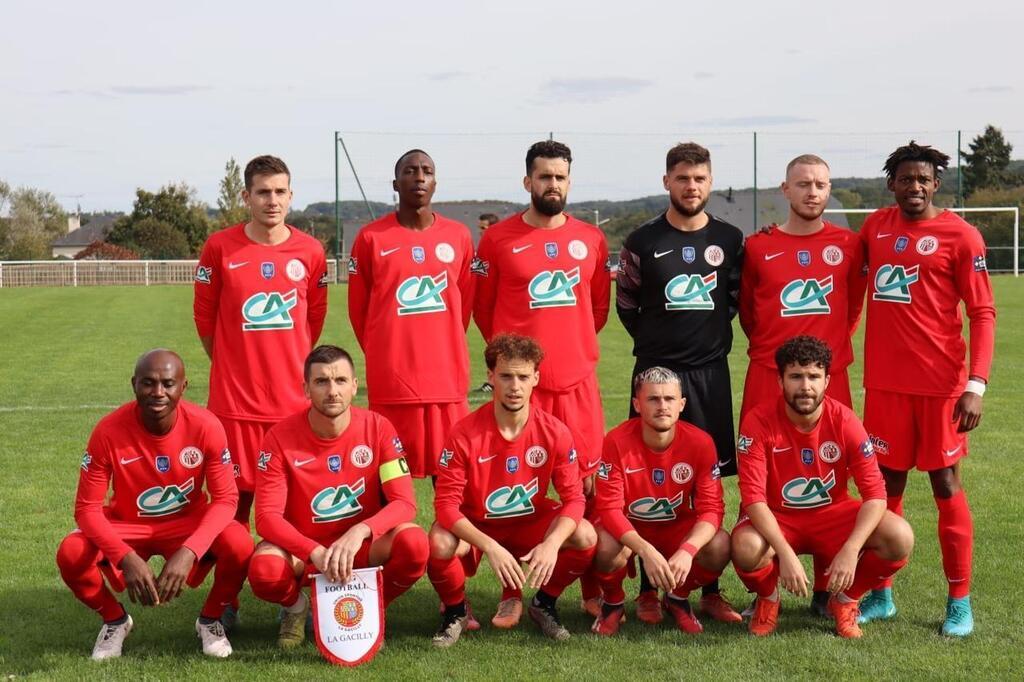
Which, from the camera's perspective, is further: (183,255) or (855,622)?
(183,255)

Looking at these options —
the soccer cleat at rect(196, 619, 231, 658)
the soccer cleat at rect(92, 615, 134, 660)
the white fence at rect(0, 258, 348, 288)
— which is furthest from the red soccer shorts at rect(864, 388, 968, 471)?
the white fence at rect(0, 258, 348, 288)

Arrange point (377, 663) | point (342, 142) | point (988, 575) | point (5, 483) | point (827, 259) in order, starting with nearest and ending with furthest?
point (377, 663)
point (827, 259)
point (988, 575)
point (5, 483)
point (342, 142)

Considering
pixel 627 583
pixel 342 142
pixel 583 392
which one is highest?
pixel 342 142

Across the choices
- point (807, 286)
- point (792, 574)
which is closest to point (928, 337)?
point (807, 286)

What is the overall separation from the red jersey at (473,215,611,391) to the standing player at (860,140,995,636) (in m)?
1.21

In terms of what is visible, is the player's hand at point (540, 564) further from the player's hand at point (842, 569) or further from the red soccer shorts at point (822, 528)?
the player's hand at point (842, 569)

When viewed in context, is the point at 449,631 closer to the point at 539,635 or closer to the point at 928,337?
the point at 539,635

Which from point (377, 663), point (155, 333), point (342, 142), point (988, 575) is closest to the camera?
point (377, 663)

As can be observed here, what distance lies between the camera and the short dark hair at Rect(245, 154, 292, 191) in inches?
185

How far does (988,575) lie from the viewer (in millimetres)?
5000

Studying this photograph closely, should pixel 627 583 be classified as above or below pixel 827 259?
below

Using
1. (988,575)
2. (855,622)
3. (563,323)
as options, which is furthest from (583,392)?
(988,575)

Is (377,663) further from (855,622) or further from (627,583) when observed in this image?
(855,622)

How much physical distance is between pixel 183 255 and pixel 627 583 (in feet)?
158
